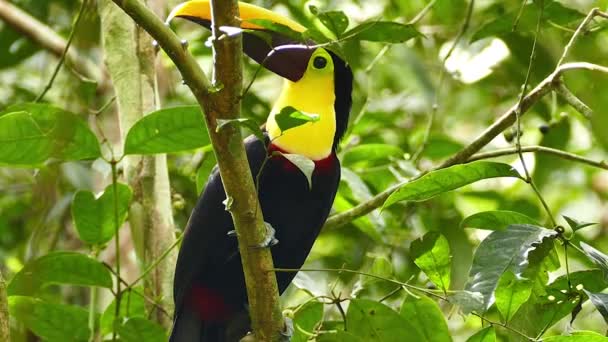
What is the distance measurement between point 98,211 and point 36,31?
1.98 m

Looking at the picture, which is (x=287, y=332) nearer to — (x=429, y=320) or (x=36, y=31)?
(x=429, y=320)

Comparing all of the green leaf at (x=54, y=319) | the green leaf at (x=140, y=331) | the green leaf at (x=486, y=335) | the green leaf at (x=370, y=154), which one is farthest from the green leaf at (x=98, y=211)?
the green leaf at (x=486, y=335)

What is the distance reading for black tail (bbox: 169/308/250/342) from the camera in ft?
11.2

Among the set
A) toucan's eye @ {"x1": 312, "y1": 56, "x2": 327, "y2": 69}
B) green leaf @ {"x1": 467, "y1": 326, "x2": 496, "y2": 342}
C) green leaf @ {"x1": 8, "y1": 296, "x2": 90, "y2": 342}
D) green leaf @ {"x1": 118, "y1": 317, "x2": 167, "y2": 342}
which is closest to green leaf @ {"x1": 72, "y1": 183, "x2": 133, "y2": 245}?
green leaf @ {"x1": 8, "y1": 296, "x2": 90, "y2": 342}

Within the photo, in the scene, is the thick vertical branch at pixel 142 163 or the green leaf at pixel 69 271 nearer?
the green leaf at pixel 69 271

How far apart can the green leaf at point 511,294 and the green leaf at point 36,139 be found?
3.60 feet

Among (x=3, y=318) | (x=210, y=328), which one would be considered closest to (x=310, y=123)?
(x=210, y=328)

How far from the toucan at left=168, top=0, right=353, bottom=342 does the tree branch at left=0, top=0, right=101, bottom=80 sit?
4.92ft

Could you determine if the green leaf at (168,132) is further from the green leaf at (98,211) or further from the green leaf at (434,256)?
the green leaf at (434,256)

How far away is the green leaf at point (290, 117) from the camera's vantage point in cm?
226

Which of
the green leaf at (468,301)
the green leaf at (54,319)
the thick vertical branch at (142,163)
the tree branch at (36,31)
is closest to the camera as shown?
the green leaf at (468,301)

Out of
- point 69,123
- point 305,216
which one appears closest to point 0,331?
point 69,123

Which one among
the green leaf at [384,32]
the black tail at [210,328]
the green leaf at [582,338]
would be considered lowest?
the green leaf at [582,338]

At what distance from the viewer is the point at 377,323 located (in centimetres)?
269
